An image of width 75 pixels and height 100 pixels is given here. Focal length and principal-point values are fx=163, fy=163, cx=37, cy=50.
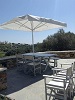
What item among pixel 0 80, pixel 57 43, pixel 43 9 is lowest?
pixel 0 80

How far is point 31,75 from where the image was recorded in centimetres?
733

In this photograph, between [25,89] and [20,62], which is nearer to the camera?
[25,89]

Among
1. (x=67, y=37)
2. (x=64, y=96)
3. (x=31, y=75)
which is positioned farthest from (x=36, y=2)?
(x=67, y=37)

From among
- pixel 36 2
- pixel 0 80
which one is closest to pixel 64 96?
pixel 0 80

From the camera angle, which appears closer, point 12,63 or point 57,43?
point 12,63

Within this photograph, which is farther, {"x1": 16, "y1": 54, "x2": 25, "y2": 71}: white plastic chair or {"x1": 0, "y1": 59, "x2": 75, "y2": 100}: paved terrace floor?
{"x1": 16, "y1": 54, "x2": 25, "y2": 71}: white plastic chair

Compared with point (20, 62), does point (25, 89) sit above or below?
below

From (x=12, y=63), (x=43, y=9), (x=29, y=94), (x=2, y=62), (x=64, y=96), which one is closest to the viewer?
(x=64, y=96)

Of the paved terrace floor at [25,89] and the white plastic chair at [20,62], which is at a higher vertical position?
the white plastic chair at [20,62]

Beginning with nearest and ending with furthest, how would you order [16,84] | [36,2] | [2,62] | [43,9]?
[16,84] → [2,62] → [36,2] → [43,9]

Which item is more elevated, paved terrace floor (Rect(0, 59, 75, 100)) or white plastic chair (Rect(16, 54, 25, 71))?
white plastic chair (Rect(16, 54, 25, 71))

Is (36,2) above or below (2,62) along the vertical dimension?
above

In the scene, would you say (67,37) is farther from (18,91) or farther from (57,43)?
(18,91)

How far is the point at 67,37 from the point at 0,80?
14.0 metres
